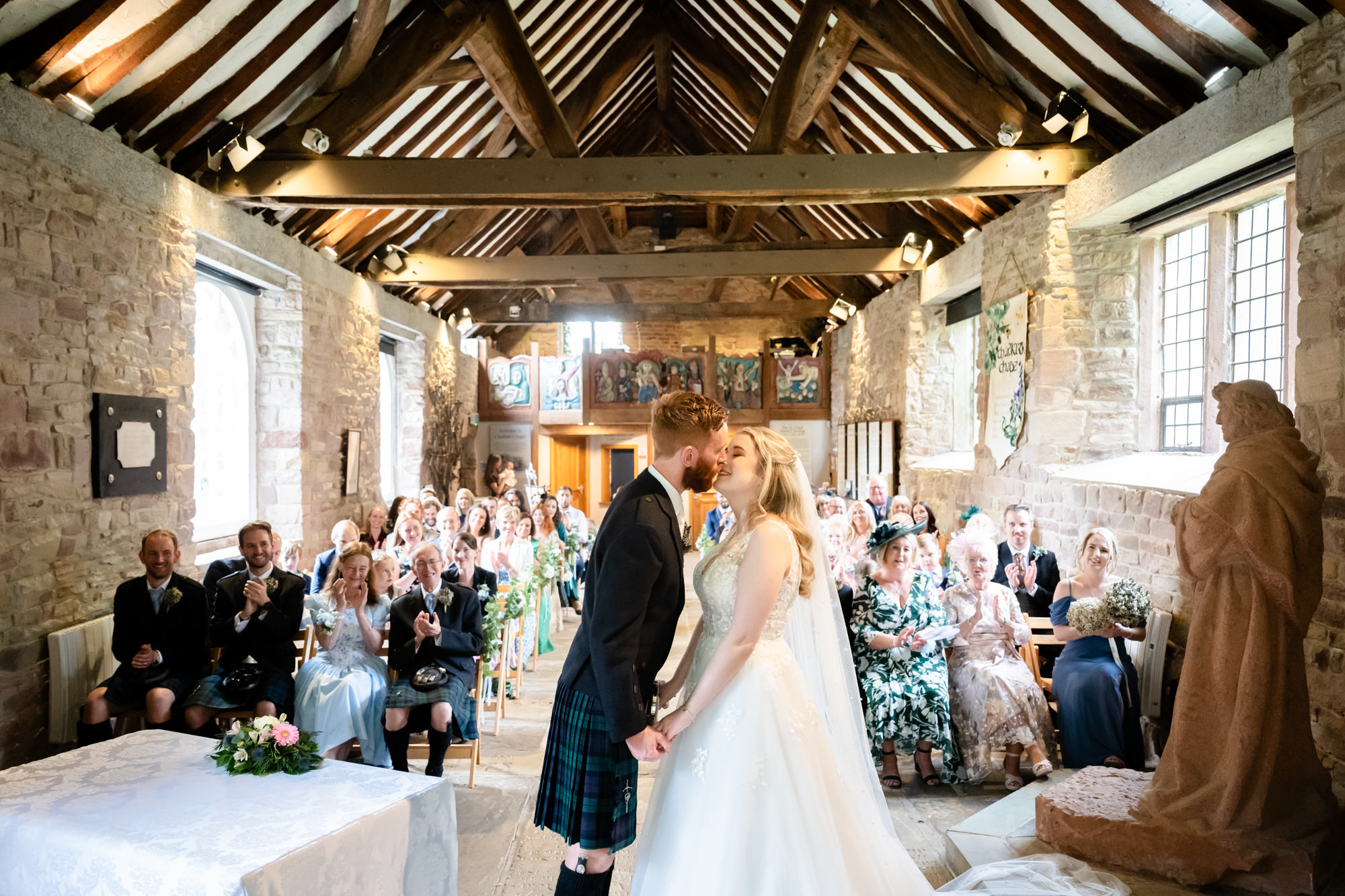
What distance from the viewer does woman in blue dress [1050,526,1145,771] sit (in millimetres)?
4070

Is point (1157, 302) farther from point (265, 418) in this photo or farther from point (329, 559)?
point (265, 418)

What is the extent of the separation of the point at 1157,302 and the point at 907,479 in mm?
4283

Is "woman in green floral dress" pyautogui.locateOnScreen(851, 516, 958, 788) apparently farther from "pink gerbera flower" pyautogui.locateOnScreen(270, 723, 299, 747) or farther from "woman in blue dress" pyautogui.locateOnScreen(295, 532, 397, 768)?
"pink gerbera flower" pyautogui.locateOnScreen(270, 723, 299, 747)

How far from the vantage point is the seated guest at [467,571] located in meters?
4.65

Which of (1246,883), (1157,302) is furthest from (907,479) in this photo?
(1246,883)

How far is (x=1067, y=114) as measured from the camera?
18.5 feet

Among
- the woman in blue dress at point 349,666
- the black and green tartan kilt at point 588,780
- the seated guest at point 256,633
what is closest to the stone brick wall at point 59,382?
the seated guest at point 256,633

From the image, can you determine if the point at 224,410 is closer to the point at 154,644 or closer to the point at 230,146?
the point at 230,146

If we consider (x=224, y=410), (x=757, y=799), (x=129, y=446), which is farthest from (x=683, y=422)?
(x=224, y=410)

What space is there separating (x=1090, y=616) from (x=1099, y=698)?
0.40 metres

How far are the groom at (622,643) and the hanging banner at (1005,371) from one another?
16.2ft

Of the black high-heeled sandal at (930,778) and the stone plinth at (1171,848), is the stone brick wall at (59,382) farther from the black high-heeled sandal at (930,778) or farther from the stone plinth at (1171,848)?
the stone plinth at (1171,848)

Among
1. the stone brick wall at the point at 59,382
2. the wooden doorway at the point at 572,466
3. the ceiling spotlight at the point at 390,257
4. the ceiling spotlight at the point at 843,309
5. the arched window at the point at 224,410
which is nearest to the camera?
the stone brick wall at the point at 59,382

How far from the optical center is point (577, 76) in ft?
29.9
